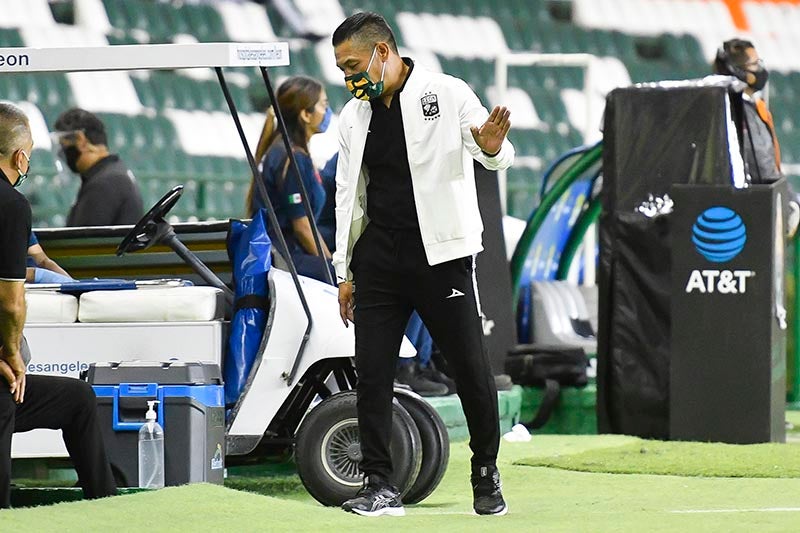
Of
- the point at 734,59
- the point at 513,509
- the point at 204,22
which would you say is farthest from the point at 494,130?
the point at 204,22

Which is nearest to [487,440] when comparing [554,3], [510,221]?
[510,221]

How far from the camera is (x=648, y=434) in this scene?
796 centimetres

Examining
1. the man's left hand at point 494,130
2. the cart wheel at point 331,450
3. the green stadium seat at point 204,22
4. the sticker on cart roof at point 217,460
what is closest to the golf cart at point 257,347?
the cart wheel at point 331,450

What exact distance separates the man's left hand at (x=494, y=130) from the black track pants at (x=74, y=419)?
4.68ft

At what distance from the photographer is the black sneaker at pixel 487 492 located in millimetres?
4887

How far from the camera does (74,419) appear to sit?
493cm

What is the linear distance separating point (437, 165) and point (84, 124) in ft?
10.7

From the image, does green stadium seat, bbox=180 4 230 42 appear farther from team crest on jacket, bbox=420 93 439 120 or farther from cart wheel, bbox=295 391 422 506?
team crest on jacket, bbox=420 93 439 120

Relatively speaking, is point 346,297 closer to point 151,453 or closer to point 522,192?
point 151,453

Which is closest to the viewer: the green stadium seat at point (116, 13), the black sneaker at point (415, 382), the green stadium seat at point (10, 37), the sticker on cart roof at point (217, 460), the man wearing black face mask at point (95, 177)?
the sticker on cart roof at point (217, 460)

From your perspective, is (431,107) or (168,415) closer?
(431,107)

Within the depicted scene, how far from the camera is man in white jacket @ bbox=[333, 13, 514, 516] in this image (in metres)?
4.81

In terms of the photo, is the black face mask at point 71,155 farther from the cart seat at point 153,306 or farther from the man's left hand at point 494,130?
the man's left hand at point 494,130

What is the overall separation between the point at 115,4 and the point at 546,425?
7.11 m
